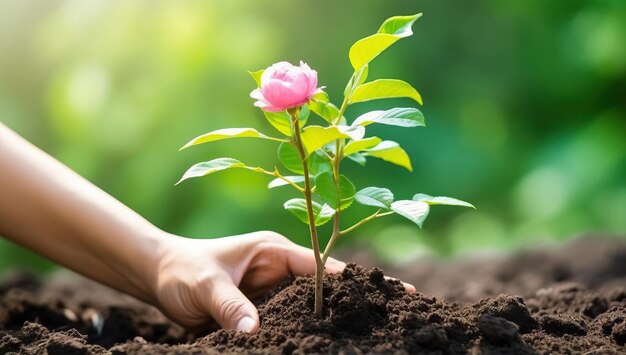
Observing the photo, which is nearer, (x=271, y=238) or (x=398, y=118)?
(x=398, y=118)

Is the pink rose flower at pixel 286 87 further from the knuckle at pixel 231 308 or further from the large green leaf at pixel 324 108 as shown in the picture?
the knuckle at pixel 231 308

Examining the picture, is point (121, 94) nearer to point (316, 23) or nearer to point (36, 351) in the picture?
point (316, 23)

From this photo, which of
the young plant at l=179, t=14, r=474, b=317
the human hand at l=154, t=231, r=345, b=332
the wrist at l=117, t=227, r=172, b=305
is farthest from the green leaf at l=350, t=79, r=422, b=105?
the wrist at l=117, t=227, r=172, b=305

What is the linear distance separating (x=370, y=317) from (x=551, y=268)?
5.75ft

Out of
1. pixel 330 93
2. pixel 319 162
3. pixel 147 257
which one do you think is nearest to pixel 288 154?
pixel 319 162

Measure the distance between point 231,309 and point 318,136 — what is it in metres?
0.52

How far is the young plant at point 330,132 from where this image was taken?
4.53 feet

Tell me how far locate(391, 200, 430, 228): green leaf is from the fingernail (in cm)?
39

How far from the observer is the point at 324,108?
1533mm

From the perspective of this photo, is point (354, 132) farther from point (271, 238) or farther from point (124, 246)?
point (124, 246)

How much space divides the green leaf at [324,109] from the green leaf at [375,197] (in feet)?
0.50

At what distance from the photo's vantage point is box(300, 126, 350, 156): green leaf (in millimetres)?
1360

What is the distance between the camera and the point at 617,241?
3.45 meters

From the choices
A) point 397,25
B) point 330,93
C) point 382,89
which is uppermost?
point 330,93
